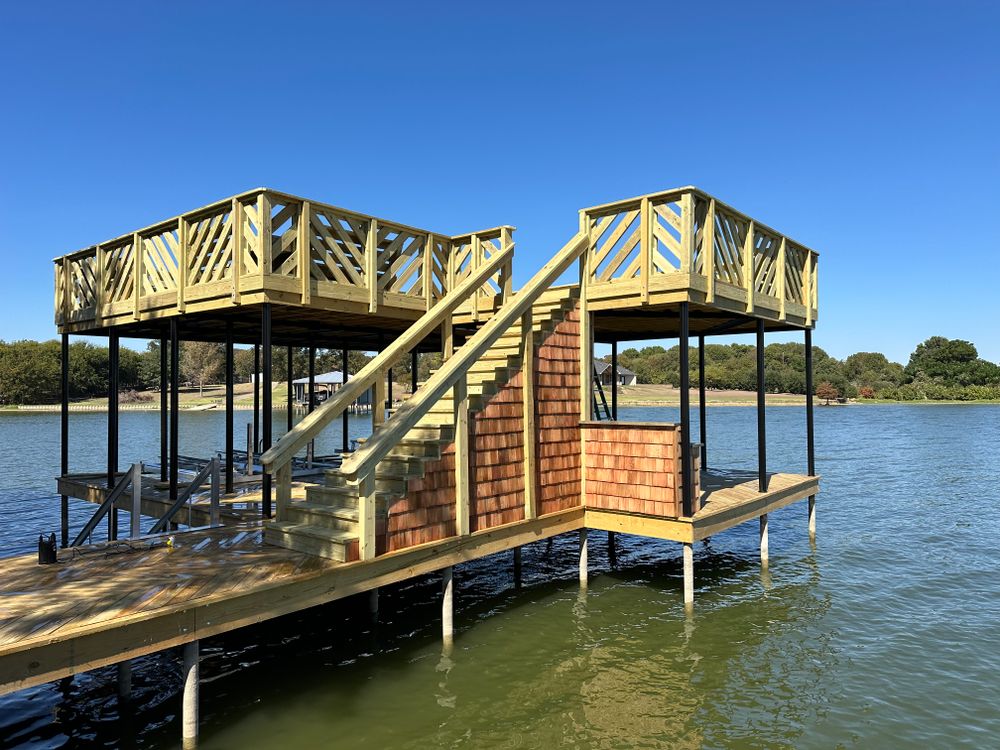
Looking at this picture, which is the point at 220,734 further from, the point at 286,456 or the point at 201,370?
the point at 201,370

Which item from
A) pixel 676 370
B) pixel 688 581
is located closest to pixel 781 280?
pixel 688 581

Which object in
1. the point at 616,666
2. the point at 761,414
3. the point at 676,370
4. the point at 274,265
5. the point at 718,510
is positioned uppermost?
the point at 676,370

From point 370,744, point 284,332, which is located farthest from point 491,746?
point 284,332

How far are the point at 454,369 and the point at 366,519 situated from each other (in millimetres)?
2135

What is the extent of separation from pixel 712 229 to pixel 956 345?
12624 cm

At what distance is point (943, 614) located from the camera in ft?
34.2

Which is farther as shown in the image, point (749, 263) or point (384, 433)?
point (749, 263)

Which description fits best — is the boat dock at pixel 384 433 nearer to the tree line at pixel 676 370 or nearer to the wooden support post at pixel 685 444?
the wooden support post at pixel 685 444

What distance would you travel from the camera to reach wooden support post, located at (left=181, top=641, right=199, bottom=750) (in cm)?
579

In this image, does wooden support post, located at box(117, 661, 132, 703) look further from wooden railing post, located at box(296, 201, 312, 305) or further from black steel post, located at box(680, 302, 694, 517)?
black steel post, located at box(680, 302, 694, 517)

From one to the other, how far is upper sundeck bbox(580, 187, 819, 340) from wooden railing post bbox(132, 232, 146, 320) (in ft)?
25.0

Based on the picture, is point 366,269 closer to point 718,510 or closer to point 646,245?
point 646,245

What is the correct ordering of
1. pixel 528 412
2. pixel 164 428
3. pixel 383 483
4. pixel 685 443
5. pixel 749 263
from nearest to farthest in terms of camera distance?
pixel 383 483, pixel 528 412, pixel 685 443, pixel 749 263, pixel 164 428

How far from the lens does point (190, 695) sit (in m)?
5.86
